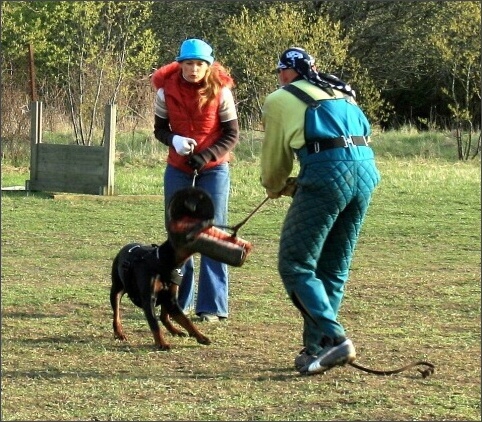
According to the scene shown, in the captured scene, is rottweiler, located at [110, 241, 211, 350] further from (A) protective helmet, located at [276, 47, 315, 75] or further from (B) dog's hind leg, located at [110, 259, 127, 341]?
(A) protective helmet, located at [276, 47, 315, 75]

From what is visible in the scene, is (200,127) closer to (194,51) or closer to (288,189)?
(194,51)

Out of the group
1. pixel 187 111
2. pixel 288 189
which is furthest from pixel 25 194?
pixel 288 189

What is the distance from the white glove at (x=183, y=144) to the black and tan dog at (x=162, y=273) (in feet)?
2.24

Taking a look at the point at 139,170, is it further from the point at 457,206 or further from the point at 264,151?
the point at 264,151

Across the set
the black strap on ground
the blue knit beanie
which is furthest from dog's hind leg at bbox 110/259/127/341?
the black strap on ground

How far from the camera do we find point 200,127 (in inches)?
285

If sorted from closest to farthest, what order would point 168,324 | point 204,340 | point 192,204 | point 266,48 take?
1. point 192,204
2. point 204,340
3. point 168,324
4. point 266,48

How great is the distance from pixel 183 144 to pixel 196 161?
0.59 feet

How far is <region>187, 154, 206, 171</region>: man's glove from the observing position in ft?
23.4

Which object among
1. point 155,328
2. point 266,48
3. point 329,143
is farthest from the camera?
point 266,48

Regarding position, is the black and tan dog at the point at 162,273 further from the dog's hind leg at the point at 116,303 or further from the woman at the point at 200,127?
the woman at the point at 200,127

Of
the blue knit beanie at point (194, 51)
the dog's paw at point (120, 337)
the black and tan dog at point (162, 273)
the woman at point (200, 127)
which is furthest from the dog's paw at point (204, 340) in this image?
the blue knit beanie at point (194, 51)

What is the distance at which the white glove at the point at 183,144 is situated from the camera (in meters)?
7.04

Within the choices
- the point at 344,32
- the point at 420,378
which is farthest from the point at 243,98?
the point at 420,378
